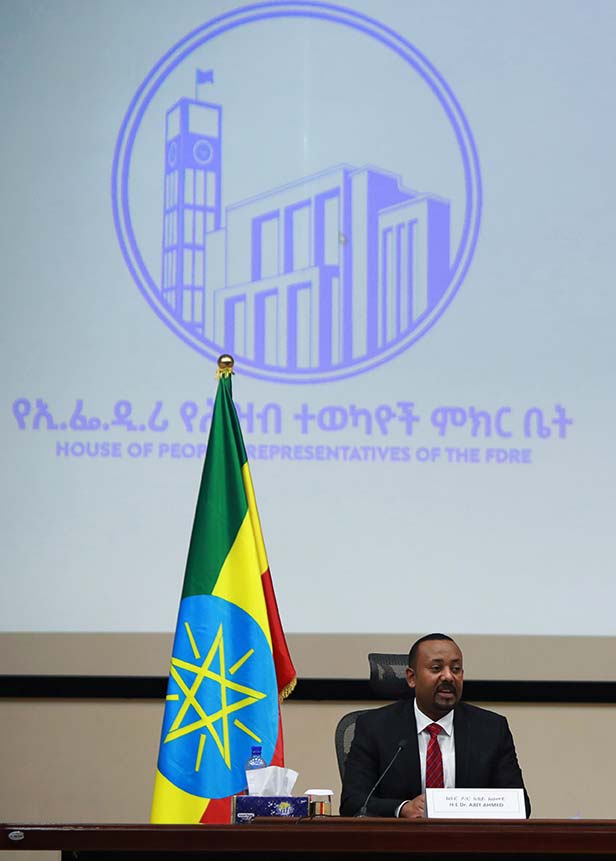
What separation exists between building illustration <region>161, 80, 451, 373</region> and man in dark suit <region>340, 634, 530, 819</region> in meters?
1.15

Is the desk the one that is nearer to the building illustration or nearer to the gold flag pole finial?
the gold flag pole finial

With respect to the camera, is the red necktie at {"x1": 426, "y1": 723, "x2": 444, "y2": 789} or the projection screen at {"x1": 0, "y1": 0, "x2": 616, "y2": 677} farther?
the projection screen at {"x1": 0, "y1": 0, "x2": 616, "y2": 677}

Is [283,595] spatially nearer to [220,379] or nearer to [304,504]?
[304,504]

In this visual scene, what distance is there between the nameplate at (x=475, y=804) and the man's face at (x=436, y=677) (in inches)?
38.0

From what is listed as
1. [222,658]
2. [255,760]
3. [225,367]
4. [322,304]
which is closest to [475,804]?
[255,760]

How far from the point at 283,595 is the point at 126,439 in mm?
723

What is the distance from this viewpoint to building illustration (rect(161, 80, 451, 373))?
12.8ft

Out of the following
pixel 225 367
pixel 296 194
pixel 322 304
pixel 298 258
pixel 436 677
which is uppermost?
pixel 296 194

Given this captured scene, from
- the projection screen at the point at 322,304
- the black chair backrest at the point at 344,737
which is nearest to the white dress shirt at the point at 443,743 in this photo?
the black chair backrest at the point at 344,737

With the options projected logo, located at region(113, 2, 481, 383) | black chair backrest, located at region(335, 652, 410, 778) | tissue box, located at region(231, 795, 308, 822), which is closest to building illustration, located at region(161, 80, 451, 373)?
projected logo, located at region(113, 2, 481, 383)

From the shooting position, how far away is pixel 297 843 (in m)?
1.78

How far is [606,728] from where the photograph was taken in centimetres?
389

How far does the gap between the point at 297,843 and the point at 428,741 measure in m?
1.47

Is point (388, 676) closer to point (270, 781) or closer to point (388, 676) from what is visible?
point (388, 676)
